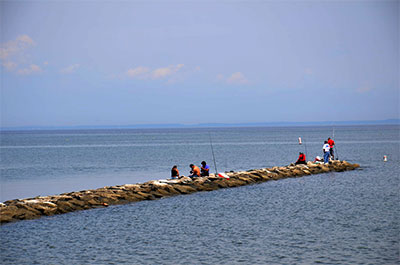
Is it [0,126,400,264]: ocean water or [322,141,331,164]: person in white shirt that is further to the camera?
[322,141,331,164]: person in white shirt

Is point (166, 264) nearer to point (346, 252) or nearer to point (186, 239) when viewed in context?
point (186, 239)

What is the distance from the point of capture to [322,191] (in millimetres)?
28625

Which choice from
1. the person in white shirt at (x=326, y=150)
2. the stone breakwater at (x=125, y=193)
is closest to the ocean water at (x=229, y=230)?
the stone breakwater at (x=125, y=193)

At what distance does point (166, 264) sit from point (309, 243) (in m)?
4.90

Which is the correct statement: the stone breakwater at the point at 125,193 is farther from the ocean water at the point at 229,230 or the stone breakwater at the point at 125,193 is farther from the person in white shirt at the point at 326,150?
the person in white shirt at the point at 326,150

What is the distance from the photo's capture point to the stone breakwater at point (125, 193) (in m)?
21.2

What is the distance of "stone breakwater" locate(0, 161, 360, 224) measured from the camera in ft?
69.7

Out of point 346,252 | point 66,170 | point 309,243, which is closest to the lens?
point 346,252

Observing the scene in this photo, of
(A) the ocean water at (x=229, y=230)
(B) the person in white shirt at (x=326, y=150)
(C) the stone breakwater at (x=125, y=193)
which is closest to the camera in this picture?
(A) the ocean water at (x=229, y=230)

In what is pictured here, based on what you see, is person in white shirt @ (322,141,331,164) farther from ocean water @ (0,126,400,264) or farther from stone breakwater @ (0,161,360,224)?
ocean water @ (0,126,400,264)

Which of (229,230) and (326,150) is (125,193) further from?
(326,150)

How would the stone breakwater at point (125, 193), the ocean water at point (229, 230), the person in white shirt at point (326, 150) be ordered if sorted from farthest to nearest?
1. the person in white shirt at point (326, 150)
2. the stone breakwater at point (125, 193)
3. the ocean water at point (229, 230)

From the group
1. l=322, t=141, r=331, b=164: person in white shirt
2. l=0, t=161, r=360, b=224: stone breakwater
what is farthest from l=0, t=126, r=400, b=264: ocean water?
l=322, t=141, r=331, b=164: person in white shirt

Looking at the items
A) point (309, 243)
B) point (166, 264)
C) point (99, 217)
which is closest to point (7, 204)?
point (99, 217)
